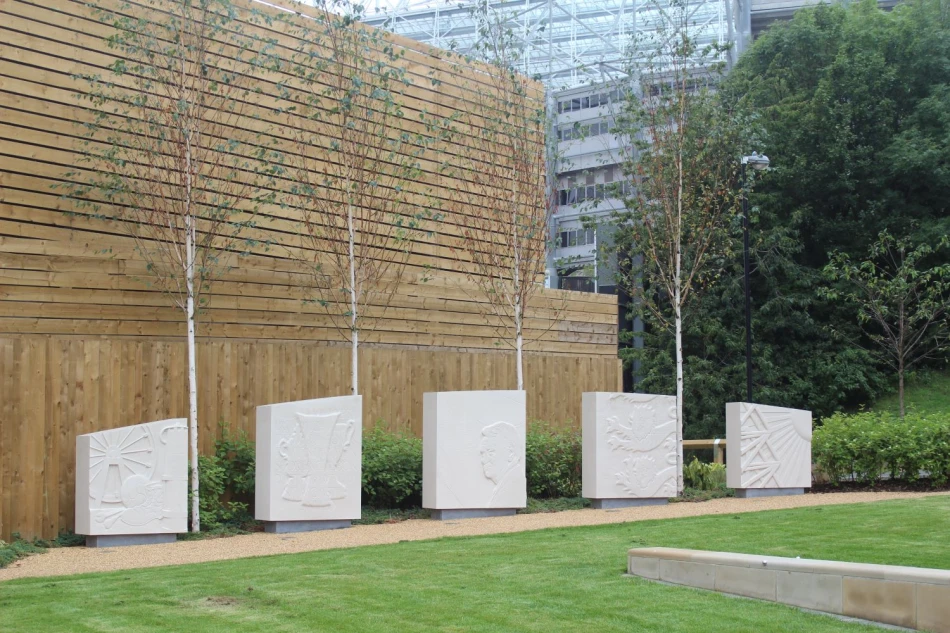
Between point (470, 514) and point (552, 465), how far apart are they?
2451 mm

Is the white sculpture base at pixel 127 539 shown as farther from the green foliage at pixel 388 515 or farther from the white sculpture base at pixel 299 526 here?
the green foliage at pixel 388 515

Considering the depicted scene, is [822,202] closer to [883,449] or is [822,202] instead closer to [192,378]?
[883,449]

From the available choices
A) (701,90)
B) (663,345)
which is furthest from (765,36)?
(701,90)

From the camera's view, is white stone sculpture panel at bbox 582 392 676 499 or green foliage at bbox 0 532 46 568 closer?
green foliage at bbox 0 532 46 568

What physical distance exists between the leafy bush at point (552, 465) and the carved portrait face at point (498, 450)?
58.4 inches

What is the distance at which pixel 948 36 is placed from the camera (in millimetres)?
31422

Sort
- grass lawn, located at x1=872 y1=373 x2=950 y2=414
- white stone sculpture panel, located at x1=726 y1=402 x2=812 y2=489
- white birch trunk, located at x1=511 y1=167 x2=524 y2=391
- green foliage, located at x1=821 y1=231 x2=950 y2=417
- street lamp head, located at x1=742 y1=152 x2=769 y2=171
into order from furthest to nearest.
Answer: grass lawn, located at x1=872 y1=373 x2=950 y2=414
green foliage, located at x1=821 y1=231 x2=950 y2=417
street lamp head, located at x1=742 y1=152 x2=769 y2=171
white birch trunk, located at x1=511 y1=167 x2=524 y2=391
white stone sculpture panel, located at x1=726 y1=402 x2=812 y2=489

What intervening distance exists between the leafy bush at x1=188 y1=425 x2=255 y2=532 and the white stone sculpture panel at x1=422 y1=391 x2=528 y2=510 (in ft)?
7.60

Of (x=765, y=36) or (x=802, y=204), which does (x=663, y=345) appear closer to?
(x=802, y=204)

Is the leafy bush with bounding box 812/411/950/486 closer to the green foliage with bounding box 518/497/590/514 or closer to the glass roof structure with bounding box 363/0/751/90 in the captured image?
the green foliage with bounding box 518/497/590/514

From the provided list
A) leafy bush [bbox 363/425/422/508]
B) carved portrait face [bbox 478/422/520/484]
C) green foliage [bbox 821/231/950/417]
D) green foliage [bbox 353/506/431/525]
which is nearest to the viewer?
green foliage [bbox 353/506/431/525]

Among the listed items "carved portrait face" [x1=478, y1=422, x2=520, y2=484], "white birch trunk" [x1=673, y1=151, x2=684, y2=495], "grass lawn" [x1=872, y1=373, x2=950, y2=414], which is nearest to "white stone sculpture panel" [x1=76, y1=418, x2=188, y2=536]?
"carved portrait face" [x1=478, y1=422, x2=520, y2=484]

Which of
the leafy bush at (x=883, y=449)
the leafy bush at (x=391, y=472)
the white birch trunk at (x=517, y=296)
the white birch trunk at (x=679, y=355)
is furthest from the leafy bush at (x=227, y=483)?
the leafy bush at (x=883, y=449)

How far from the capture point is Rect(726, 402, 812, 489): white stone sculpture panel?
16672mm
